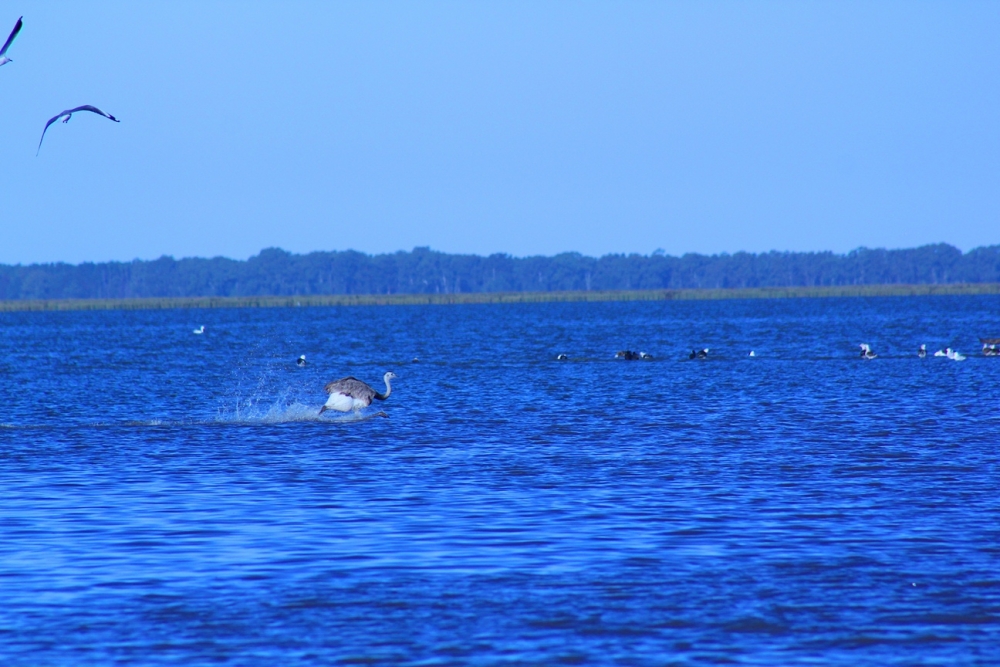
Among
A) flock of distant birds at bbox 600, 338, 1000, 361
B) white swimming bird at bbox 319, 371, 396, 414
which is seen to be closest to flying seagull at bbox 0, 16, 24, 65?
white swimming bird at bbox 319, 371, 396, 414

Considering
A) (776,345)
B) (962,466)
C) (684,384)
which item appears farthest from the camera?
(776,345)

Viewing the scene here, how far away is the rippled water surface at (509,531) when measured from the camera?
1027 cm

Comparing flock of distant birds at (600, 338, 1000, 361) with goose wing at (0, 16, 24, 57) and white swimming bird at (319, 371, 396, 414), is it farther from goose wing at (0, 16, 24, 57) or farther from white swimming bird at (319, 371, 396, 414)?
goose wing at (0, 16, 24, 57)

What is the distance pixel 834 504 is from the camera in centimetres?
1608

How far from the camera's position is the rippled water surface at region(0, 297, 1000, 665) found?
33.7ft

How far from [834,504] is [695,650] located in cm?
678

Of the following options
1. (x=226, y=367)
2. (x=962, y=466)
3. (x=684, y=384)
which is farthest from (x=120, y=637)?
(x=226, y=367)

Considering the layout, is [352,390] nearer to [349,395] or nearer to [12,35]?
[349,395]

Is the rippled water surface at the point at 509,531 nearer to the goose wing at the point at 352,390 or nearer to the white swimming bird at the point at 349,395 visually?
the white swimming bird at the point at 349,395

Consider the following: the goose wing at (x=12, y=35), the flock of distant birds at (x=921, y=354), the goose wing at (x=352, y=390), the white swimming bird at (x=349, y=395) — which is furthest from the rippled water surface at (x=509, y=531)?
the flock of distant birds at (x=921, y=354)

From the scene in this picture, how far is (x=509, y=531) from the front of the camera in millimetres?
14547

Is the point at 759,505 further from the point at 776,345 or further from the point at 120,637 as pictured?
the point at 776,345

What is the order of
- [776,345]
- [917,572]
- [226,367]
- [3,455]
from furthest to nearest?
[776,345], [226,367], [3,455], [917,572]

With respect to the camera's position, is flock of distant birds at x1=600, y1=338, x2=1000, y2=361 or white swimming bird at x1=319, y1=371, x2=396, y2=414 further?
flock of distant birds at x1=600, y1=338, x2=1000, y2=361
